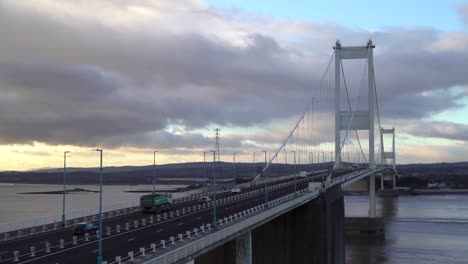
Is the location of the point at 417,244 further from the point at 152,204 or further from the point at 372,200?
the point at 152,204

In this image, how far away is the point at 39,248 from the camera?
28.3m

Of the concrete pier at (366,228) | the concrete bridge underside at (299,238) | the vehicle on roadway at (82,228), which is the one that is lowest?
the concrete pier at (366,228)

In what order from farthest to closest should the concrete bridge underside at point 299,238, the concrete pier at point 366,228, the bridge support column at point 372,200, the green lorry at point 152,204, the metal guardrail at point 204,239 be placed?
1. the bridge support column at point 372,200
2. the concrete pier at point 366,228
3. the concrete bridge underside at point 299,238
4. the green lorry at point 152,204
5. the metal guardrail at point 204,239

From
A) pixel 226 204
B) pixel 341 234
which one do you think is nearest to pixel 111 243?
pixel 226 204

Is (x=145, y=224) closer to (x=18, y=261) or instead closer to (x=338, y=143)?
(x=18, y=261)

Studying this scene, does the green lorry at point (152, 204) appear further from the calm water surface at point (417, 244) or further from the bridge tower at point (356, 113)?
the bridge tower at point (356, 113)

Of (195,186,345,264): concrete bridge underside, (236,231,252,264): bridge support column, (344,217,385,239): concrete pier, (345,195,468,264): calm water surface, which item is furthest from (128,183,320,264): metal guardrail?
(344,217,385,239): concrete pier

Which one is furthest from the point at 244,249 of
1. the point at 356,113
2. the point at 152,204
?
the point at 356,113

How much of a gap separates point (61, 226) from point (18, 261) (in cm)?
1356

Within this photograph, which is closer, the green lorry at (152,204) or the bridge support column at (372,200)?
the green lorry at (152,204)

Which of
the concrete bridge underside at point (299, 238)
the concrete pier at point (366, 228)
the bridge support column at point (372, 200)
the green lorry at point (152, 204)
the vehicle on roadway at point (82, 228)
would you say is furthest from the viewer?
the bridge support column at point (372, 200)

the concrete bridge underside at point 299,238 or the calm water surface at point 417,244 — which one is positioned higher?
the concrete bridge underside at point 299,238

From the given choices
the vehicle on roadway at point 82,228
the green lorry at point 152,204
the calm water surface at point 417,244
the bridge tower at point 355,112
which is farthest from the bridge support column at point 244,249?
the bridge tower at point 355,112

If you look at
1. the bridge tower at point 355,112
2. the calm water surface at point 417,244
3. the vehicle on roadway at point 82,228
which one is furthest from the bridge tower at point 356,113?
the vehicle on roadway at point 82,228
